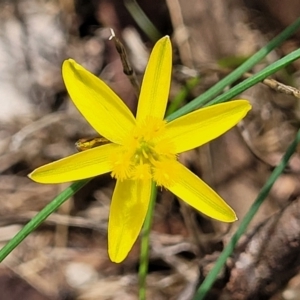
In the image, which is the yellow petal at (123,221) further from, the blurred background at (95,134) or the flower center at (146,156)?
the blurred background at (95,134)

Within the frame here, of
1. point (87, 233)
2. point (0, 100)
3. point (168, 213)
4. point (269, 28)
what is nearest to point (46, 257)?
point (87, 233)

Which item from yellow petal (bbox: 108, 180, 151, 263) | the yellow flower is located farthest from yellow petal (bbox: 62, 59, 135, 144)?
yellow petal (bbox: 108, 180, 151, 263)

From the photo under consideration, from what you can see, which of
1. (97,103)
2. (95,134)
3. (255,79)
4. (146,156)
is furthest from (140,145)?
(95,134)

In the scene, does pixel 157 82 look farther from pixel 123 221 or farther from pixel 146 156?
pixel 123 221

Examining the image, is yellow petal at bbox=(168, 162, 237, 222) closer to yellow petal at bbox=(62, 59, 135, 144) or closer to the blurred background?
yellow petal at bbox=(62, 59, 135, 144)

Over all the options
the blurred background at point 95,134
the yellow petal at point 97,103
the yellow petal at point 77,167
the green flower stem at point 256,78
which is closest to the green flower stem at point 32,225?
the yellow petal at point 77,167
